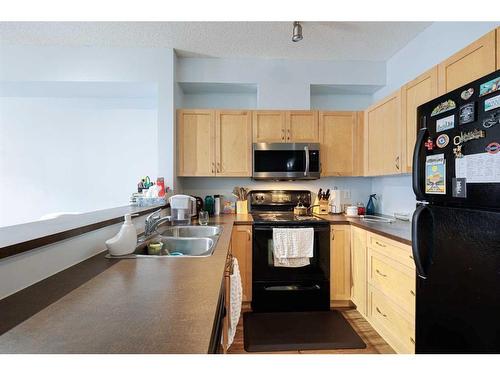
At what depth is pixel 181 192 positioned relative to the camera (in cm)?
296

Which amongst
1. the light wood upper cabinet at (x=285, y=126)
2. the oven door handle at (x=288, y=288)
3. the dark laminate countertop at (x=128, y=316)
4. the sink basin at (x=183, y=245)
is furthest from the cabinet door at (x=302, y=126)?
the dark laminate countertop at (x=128, y=316)

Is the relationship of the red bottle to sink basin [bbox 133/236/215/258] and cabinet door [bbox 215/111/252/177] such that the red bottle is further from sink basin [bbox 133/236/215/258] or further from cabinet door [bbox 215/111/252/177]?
sink basin [bbox 133/236/215/258]

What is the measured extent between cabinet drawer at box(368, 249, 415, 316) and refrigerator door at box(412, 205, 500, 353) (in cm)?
19

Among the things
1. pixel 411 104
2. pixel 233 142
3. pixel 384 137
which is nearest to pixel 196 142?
pixel 233 142

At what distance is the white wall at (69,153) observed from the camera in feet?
9.94

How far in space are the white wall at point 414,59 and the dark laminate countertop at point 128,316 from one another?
2.38 metres

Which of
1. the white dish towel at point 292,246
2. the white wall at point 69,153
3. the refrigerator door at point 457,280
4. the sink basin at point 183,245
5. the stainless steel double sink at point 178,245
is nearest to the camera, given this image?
the refrigerator door at point 457,280

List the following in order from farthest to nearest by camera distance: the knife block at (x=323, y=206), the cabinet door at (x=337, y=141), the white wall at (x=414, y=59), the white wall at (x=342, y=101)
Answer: the white wall at (x=342, y=101) < the knife block at (x=323, y=206) < the cabinet door at (x=337, y=141) < the white wall at (x=414, y=59)

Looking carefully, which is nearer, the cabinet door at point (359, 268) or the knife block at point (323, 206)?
the cabinet door at point (359, 268)

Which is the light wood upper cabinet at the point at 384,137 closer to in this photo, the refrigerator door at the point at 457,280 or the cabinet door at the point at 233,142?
the refrigerator door at the point at 457,280

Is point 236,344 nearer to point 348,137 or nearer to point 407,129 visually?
point 407,129

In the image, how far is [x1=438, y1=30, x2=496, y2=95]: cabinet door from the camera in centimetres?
126

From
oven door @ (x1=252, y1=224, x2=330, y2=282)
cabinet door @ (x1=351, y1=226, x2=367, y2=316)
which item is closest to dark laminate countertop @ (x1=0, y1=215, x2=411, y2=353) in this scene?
oven door @ (x1=252, y1=224, x2=330, y2=282)
